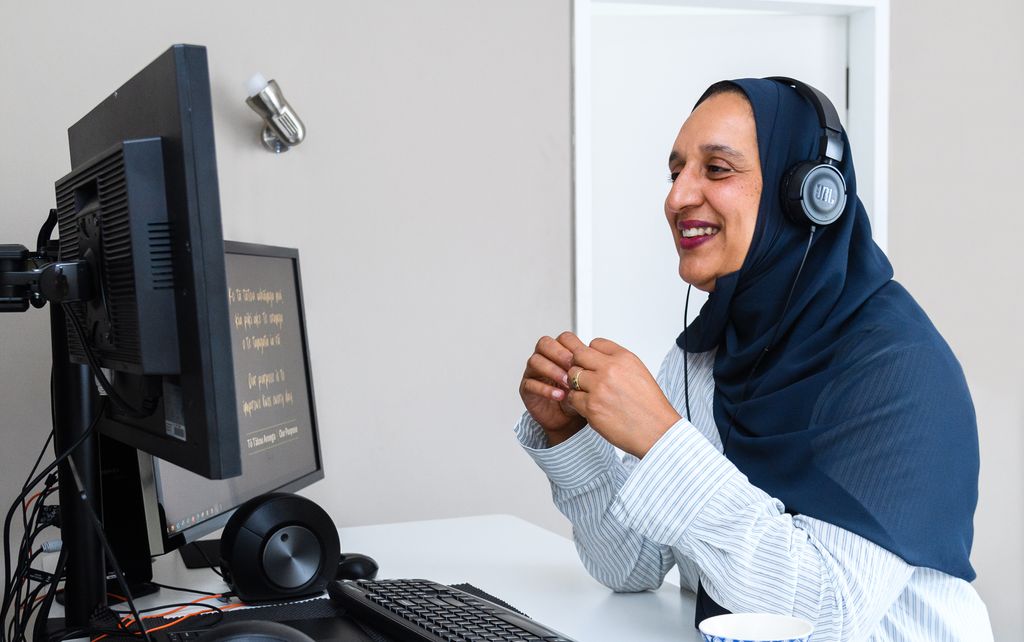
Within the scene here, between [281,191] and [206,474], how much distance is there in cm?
161

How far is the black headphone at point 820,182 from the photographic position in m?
1.27

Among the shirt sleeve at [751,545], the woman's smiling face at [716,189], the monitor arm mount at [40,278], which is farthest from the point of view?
the woman's smiling face at [716,189]

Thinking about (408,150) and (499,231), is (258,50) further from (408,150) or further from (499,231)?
(499,231)

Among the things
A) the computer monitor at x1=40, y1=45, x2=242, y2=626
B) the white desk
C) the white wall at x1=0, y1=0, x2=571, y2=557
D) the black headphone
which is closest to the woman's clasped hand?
the white desk

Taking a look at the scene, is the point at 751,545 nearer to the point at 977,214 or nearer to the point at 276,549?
the point at 276,549

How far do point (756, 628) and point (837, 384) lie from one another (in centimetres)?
44

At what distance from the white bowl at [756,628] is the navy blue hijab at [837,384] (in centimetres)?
29

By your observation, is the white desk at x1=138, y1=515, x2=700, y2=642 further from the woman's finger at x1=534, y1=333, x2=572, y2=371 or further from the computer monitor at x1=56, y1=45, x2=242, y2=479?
the computer monitor at x1=56, y1=45, x2=242, y2=479

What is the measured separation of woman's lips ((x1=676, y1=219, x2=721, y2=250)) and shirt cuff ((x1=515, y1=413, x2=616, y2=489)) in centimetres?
31

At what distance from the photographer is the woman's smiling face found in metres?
1.37

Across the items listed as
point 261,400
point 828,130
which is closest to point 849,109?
point 828,130

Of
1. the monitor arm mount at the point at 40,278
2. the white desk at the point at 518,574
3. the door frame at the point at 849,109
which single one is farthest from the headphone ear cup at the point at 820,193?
the door frame at the point at 849,109

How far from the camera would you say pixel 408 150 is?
7.85ft

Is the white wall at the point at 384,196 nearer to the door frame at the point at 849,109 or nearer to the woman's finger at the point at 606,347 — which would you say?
the door frame at the point at 849,109
